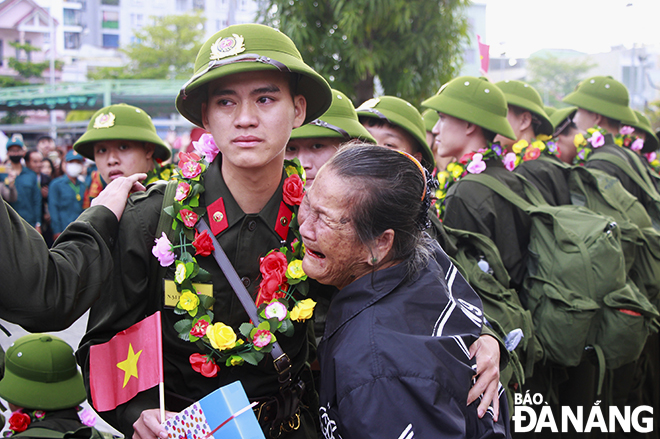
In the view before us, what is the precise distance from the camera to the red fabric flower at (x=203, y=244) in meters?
2.07

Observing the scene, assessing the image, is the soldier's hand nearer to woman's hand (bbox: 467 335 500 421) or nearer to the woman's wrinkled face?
the woman's wrinkled face

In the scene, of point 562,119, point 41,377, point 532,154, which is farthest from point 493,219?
point 562,119

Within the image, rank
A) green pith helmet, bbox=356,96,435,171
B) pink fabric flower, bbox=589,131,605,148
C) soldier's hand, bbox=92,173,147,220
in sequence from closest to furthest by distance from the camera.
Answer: soldier's hand, bbox=92,173,147,220
green pith helmet, bbox=356,96,435,171
pink fabric flower, bbox=589,131,605,148

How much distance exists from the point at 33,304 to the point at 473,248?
245 centimetres

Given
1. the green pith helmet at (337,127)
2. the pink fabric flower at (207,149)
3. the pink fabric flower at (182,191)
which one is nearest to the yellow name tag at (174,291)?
the pink fabric flower at (182,191)

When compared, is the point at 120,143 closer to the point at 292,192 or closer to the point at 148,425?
the point at 292,192

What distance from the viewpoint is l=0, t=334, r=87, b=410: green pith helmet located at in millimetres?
2672

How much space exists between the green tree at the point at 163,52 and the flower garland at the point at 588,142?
35.6 m

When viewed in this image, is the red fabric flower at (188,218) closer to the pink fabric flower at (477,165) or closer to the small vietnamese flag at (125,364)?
the small vietnamese flag at (125,364)

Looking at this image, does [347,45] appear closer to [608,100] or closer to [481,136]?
[608,100]

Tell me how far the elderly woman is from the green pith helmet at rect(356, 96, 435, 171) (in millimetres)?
1880

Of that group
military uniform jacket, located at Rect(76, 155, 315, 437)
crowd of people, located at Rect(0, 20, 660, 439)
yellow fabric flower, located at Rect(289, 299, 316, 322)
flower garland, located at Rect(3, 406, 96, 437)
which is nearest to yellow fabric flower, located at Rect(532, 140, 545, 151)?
crowd of people, located at Rect(0, 20, 660, 439)

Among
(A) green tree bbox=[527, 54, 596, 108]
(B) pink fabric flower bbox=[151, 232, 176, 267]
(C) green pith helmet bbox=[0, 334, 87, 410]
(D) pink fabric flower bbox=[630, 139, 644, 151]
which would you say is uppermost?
(B) pink fabric flower bbox=[151, 232, 176, 267]

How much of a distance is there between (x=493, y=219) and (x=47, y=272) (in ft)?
9.08
